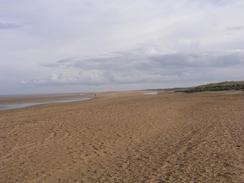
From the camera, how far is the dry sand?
8.56 metres

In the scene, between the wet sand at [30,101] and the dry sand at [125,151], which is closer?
the dry sand at [125,151]

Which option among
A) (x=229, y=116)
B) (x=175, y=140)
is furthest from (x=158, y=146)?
(x=229, y=116)

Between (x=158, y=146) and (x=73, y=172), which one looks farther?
(x=158, y=146)

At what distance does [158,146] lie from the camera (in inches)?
468

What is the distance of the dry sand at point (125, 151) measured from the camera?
28.1 ft

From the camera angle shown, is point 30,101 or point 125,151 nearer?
point 125,151

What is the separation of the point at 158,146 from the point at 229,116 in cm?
811

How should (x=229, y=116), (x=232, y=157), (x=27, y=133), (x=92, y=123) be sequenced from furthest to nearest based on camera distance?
(x=229, y=116)
(x=92, y=123)
(x=27, y=133)
(x=232, y=157)

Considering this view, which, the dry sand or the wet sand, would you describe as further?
the wet sand

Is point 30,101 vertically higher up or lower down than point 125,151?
higher up

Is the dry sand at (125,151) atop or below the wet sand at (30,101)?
below

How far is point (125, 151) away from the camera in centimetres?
1132

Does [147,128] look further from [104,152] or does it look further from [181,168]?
[181,168]

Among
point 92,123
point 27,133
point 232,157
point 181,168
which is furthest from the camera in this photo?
point 92,123
